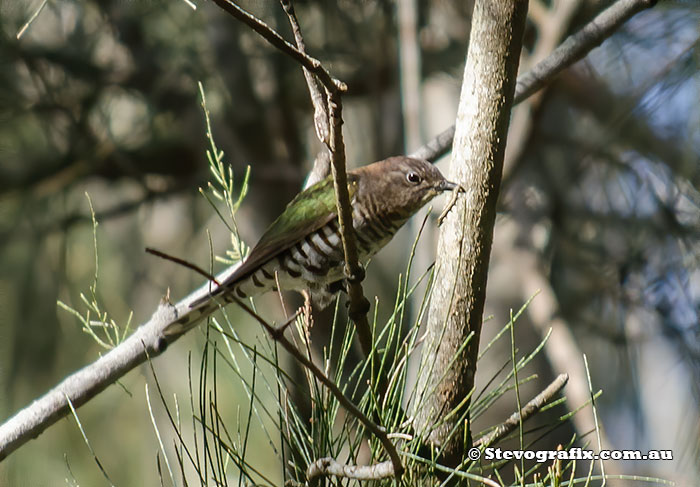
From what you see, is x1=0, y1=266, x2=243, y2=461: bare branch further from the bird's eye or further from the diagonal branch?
the bird's eye

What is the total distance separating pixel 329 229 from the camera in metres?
3.01

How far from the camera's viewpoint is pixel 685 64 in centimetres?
402

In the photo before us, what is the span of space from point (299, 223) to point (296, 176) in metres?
2.26

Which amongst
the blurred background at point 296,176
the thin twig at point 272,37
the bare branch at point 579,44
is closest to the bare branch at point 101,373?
the thin twig at point 272,37

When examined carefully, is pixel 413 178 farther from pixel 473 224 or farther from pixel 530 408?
pixel 530 408

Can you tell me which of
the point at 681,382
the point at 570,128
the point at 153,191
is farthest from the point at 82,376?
the point at 570,128

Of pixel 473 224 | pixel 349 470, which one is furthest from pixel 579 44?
pixel 349 470

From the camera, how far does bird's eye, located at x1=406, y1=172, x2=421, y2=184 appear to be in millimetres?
3009

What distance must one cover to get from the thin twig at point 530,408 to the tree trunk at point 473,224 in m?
0.09

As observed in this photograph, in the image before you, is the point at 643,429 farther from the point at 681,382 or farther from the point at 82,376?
the point at 82,376

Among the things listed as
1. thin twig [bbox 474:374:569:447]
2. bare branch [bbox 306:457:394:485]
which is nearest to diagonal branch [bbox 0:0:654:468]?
bare branch [bbox 306:457:394:485]

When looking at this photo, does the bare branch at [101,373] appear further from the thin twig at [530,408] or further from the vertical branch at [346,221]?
the thin twig at [530,408]

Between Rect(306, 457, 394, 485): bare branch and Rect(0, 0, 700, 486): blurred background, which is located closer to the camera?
Rect(306, 457, 394, 485): bare branch

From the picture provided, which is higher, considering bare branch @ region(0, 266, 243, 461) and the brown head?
the brown head
